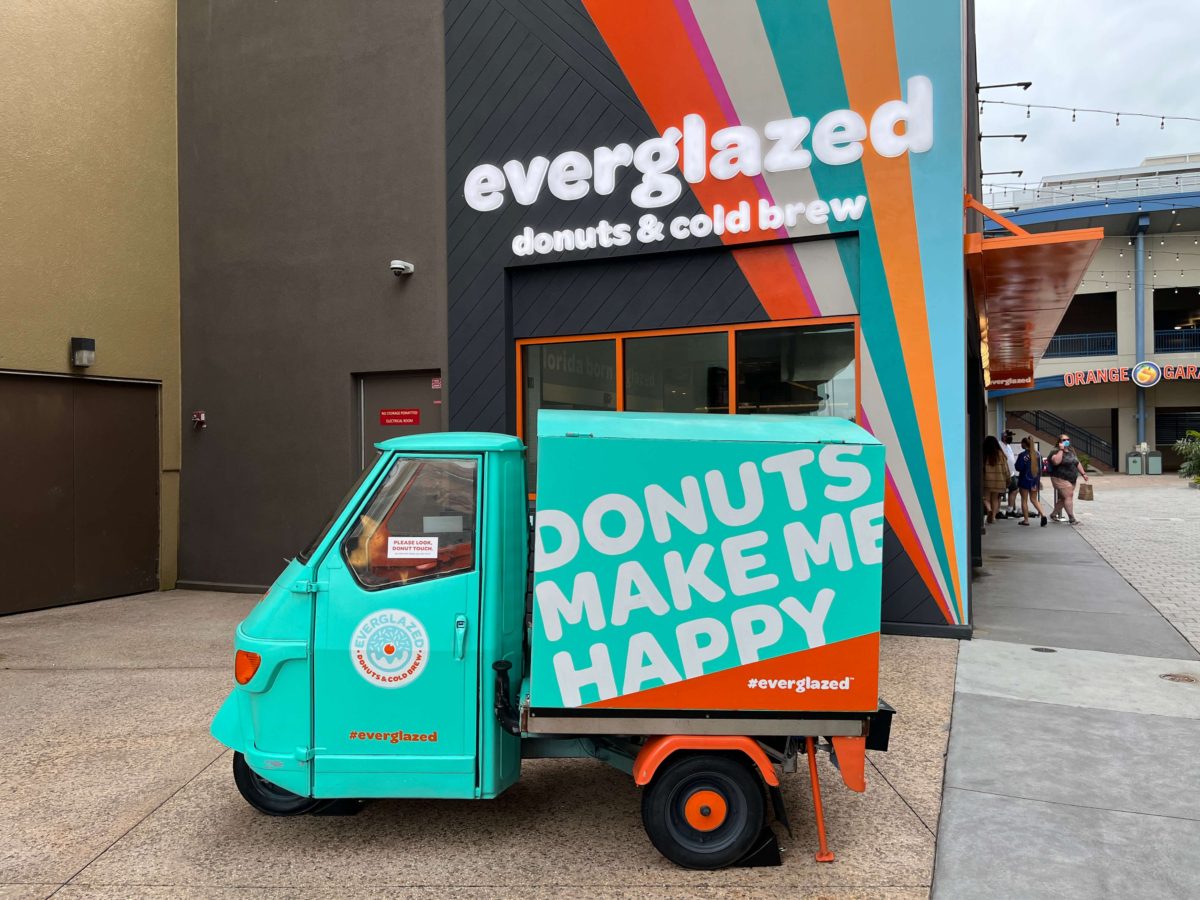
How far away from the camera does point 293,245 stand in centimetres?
1000

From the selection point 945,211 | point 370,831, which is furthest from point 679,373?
point 370,831

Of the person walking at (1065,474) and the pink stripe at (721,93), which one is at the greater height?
the pink stripe at (721,93)

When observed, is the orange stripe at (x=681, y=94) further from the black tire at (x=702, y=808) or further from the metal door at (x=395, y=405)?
the black tire at (x=702, y=808)

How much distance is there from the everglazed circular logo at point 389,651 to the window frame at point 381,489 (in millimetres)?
146

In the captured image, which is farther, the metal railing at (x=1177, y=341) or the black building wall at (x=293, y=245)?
the metal railing at (x=1177, y=341)

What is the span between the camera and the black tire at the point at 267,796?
3876 mm

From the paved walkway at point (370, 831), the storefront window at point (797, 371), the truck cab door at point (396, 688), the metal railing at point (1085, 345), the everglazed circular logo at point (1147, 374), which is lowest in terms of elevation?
the paved walkway at point (370, 831)

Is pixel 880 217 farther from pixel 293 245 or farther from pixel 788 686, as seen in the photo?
pixel 293 245

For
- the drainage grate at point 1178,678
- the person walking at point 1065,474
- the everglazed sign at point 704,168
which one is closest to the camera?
the drainage grate at point 1178,678

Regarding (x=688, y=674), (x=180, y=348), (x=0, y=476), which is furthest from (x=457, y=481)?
(x=180, y=348)

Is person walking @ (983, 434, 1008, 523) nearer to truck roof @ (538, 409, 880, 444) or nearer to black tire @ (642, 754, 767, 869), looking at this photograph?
truck roof @ (538, 409, 880, 444)

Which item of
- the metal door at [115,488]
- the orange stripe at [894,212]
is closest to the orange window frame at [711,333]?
the orange stripe at [894,212]

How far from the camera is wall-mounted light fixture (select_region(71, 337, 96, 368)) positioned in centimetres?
942

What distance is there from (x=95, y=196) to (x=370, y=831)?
8.94 metres
